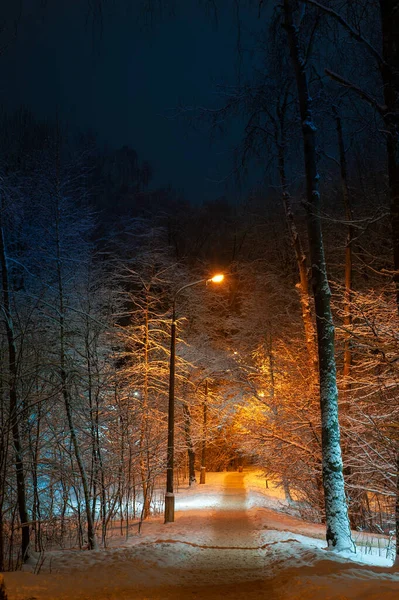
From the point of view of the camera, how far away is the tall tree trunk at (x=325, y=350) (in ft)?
28.3

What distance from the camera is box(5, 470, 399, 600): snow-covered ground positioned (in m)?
5.73

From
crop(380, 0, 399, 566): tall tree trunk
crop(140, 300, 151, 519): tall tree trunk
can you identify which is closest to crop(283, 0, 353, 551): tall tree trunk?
crop(380, 0, 399, 566): tall tree trunk

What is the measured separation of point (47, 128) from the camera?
1040 inches

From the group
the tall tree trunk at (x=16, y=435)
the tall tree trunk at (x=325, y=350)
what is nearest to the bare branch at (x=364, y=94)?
the tall tree trunk at (x=325, y=350)

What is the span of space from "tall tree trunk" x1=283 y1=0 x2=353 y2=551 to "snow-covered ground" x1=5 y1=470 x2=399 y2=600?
666 millimetres

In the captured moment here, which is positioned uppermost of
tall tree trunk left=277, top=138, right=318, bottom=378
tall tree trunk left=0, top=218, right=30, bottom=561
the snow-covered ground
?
tall tree trunk left=277, top=138, right=318, bottom=378

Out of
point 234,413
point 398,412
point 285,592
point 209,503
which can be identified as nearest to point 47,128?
point 234,413

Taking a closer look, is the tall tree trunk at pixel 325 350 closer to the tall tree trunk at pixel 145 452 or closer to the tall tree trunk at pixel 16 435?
the tall tree trunk at pixel 16 435

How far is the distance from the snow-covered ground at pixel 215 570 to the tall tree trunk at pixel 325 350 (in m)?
0.67

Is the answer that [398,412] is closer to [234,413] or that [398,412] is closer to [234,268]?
[234,413]

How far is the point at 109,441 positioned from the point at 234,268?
73.1 feet

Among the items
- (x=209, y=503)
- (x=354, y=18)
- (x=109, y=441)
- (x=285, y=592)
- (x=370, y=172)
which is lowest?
(x=209, y=503)

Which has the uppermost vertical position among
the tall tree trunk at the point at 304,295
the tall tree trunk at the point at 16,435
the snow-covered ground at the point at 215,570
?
the tall tree trunk at the point at 304,295

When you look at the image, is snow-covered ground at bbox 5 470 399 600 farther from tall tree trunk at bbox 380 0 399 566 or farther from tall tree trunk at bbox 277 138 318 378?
tall tree trunk at bbox 277 138 318 378
